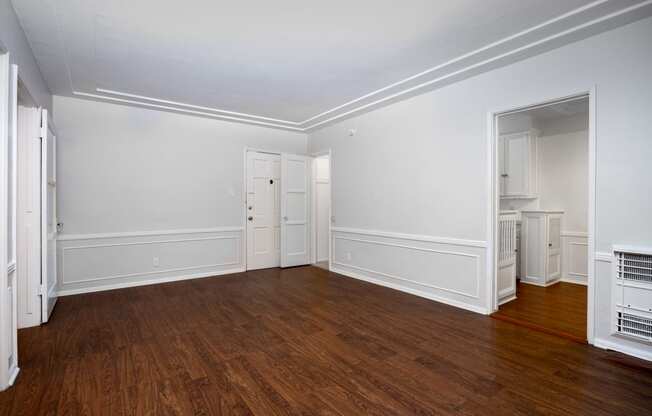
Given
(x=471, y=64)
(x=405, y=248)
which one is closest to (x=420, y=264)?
(x=405, y=248)

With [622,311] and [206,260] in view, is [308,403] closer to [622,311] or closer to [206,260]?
[622,311]

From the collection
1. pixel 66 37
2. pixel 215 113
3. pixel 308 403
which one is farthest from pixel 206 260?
pixel 308 403

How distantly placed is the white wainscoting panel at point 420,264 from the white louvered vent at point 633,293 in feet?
3.69

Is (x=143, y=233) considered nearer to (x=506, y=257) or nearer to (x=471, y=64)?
(x=471, y=64)

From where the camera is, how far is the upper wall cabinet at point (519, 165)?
5.04 meters

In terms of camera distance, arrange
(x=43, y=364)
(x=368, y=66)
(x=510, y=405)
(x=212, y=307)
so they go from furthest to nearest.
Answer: (x=212, y=307) → (x=368, y=66) → (x=43, y=364) → (x=510, y=405)

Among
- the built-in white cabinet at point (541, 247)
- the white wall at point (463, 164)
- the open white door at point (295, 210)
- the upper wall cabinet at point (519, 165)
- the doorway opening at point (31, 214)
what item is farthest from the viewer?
the open white door at point (295, 210)

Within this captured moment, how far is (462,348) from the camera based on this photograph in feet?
9.06

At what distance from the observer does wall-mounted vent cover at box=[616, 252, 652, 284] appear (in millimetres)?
2477

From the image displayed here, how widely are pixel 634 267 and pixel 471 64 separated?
7.54ft

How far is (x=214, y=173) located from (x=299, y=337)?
3.43 m

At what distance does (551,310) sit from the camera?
3707mm

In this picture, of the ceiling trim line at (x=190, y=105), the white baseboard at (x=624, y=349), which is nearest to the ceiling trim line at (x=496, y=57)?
the ceiling trim line at (x=190, y=105)

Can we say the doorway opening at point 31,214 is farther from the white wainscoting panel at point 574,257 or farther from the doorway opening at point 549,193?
the white wainscoting panel at point 574,257
